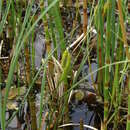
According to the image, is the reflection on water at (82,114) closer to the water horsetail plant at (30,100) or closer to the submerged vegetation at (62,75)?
the submerged vegetation at (62,75)

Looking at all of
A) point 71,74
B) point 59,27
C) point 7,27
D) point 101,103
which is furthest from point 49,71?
point 7,27

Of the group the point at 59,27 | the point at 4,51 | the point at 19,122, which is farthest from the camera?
the point at 4,51

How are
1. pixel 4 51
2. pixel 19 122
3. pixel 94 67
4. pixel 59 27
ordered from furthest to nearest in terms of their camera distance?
pixel 4 51, pixel 94 67, pixel 19 122, pixel 59 27

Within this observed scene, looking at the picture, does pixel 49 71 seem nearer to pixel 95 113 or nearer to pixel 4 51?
pixel 95 113

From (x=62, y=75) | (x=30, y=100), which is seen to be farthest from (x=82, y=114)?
(x=62, y=75)

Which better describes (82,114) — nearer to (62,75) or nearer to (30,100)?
(30,100)

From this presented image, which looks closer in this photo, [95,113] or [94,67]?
[95,113]

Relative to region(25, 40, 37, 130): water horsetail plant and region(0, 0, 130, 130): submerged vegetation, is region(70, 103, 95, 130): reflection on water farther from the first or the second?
region(25, 40, 37, 130): water horsetail plant

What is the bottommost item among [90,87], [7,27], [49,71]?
[90,87]
